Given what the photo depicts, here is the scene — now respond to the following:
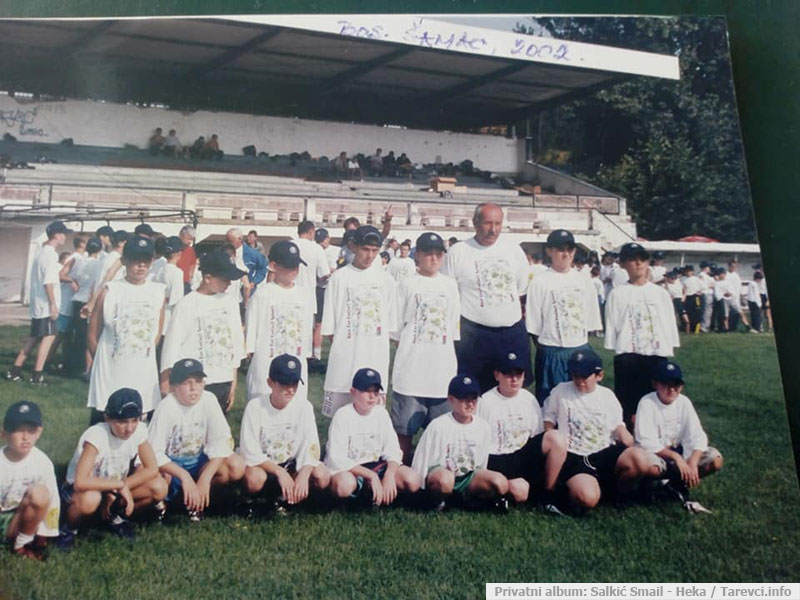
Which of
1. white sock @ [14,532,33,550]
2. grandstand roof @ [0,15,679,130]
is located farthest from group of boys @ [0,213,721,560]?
grandstand roof @ [0,15,679,130]

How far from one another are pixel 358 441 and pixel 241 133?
5.95 feet

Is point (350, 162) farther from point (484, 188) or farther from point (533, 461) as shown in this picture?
point (533, 461)

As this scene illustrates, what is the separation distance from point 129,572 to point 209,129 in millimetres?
2223

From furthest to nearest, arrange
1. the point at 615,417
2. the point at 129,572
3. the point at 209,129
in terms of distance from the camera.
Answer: the point at 209,129
the point at 615,417
the point at 129,572

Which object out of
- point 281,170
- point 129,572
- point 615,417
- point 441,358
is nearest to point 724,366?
point 615,417

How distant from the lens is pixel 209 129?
357 centimetres

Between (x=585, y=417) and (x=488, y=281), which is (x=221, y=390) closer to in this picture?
(x=488, y=281)

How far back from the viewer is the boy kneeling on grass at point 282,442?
9.95ft

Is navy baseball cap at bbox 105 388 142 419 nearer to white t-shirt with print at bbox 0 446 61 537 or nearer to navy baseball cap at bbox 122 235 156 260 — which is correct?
white t-shirt with print at bbox 0 446 61 537

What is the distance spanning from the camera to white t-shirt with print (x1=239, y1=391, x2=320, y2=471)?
3.08m

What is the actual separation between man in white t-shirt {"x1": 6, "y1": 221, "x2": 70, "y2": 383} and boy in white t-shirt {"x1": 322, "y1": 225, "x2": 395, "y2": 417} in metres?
1.34

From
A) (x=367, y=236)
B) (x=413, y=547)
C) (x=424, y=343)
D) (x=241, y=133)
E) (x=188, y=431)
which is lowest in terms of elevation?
(x=413, y=547)

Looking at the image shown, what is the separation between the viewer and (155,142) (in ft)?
11.5

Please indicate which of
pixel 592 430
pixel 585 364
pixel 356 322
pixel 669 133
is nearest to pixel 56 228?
pixel 356 322
